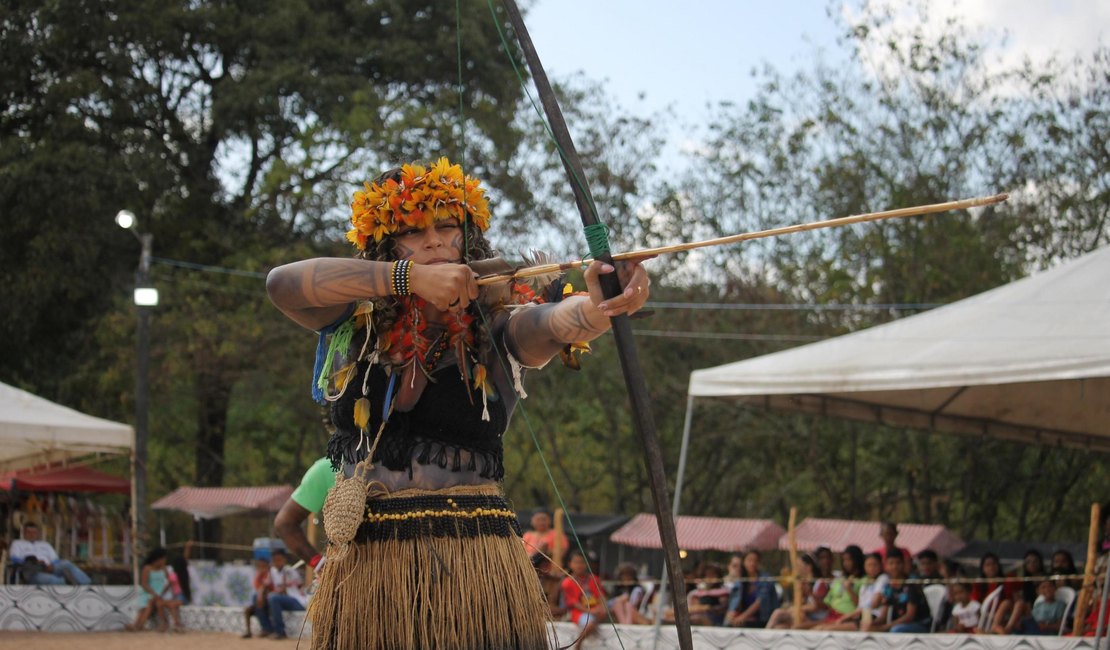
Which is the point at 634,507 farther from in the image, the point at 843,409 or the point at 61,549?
the point at 843,409

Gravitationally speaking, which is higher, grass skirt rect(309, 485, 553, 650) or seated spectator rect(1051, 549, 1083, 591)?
grass skirt rect(309, 485, 553, 650)

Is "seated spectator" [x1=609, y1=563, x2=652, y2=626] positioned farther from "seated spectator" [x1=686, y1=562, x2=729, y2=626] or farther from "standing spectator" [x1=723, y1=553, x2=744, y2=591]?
"standing spectator" [x1=723, y1=553, x2=744, y2=591]

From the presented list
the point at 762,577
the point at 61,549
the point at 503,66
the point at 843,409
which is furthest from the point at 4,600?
the point at 503,66

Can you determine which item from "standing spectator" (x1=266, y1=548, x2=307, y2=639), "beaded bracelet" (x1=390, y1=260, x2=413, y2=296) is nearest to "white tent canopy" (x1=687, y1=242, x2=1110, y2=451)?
"standing spectator" (x1=266, y1=548, x2=307, y2=639)

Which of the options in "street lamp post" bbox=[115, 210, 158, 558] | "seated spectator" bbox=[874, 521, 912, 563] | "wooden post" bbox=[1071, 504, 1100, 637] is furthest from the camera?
"street lamp post" bbox=[115, 210, 158, 558]

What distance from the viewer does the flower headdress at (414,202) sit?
313 centimetres

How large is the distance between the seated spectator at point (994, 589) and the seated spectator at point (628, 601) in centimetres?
276

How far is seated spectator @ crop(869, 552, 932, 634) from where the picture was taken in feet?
28.8

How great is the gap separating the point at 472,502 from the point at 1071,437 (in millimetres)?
9317

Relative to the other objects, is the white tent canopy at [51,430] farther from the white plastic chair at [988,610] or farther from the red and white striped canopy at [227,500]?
the white plastic chair at [988,610]

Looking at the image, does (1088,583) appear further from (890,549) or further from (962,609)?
(890,549)

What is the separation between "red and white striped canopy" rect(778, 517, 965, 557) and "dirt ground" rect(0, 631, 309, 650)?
604 cm

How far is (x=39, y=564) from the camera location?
12.3m

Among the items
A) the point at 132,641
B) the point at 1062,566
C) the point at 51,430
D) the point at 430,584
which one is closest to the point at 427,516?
the point at 430,584
